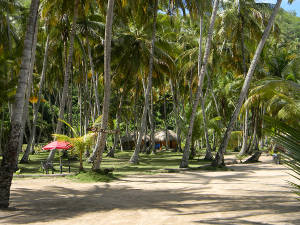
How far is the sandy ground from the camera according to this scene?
593 cm

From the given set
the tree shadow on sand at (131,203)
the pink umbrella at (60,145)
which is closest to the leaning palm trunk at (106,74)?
the pink umbrella at (60,145)

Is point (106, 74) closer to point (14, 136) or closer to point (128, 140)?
point (14, 136)

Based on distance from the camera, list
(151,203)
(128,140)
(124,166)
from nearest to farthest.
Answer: (151,203)
(124,166)
(128,140)

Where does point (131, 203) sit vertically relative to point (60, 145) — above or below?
below

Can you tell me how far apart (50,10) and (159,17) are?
8.68 metres

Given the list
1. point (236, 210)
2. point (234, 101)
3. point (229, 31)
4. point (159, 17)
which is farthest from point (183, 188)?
point (234, 101)

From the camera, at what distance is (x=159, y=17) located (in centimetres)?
2291

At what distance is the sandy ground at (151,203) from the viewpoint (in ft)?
19.4

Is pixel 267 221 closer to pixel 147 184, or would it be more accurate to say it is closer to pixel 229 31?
pixel 147 184

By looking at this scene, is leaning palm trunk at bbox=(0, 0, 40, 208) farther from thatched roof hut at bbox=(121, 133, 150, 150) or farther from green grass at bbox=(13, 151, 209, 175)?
thatched roof hut at bbox=(121, 133, 150, 150)

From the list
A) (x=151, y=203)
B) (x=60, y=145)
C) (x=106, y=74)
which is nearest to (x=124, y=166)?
(x=60, y=145)

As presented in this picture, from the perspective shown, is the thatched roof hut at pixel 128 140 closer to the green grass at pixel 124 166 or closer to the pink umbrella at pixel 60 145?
the green grass at pixel 124 166

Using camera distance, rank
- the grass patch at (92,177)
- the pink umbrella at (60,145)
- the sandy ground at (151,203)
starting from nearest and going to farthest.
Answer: the sandy ground at (151,203) → the grass patch at (92,177) → the pink umbrella at (60,145)

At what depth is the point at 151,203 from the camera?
7586mm
